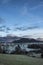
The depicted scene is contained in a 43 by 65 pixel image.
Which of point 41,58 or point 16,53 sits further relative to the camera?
point 16,53

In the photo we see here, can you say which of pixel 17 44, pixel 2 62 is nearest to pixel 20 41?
pixel 17 44

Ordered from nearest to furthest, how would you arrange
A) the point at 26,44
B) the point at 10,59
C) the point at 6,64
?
the point at 6,64, the point at 10,59, the point at 26,44

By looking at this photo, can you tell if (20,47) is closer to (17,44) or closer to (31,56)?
(17,44)

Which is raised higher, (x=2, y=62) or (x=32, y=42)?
(x=32, y=42)

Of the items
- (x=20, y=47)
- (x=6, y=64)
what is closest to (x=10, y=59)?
(x=6, y=64)

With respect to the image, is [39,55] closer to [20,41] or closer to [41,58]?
[41,58]

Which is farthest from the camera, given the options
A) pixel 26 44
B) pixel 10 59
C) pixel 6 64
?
pixel 26 44

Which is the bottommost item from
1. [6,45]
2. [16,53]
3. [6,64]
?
[6,64]
